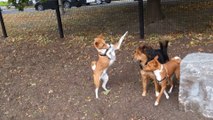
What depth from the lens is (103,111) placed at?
14.2ft

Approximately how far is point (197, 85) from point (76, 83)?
2.14 meters

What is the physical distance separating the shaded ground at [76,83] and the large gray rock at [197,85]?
161 mm

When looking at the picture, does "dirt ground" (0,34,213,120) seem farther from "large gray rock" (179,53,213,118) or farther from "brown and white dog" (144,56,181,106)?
"brown and white dog" (144,56,181,106)

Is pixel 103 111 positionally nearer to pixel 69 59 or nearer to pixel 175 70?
pixel 175 70

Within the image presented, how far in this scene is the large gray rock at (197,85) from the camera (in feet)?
12.2

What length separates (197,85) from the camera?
380cm

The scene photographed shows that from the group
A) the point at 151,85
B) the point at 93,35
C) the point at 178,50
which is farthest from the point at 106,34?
the point at 151,85

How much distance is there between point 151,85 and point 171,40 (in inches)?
86.4

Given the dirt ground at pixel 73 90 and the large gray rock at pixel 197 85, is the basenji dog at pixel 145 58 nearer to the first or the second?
the dirt ground at pixel 73 90

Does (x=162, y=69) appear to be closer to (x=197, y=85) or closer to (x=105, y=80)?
(x=197, y=85)

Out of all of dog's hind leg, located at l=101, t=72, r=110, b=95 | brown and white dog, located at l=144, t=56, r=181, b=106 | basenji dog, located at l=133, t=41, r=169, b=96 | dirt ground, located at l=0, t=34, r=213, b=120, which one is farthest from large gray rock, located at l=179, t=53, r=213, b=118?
dog's hind leg, located at l=101, t=72, r=110, b=95

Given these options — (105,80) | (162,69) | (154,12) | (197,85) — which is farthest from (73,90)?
(154,12)

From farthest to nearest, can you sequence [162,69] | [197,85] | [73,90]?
[73,90]
[162,69]
[197,85]

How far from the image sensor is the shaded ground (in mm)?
4301
